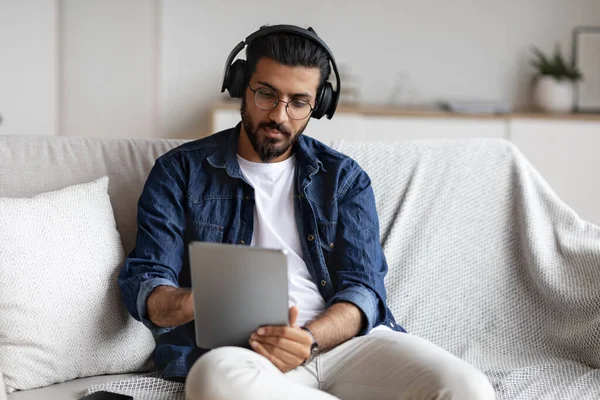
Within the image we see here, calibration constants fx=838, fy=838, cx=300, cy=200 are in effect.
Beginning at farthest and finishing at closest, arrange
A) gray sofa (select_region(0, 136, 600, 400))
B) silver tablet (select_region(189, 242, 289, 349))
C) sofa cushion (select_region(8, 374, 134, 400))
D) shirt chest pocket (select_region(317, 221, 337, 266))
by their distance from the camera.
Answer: gray sofa (select_region(0, 136, 600, 400))
shirt chest pocket (select_region(317, 221, 337, 266))
sofa cushion (select_region(8, 374, 134, 400))
silver tablet (select_region(189, 242, 289, 349))

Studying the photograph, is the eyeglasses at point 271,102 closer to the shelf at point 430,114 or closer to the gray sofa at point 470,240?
the gray sofa at point 470,240

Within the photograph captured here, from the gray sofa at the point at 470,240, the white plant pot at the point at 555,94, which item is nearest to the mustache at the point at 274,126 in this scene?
the gray sofa at the point at 470,240

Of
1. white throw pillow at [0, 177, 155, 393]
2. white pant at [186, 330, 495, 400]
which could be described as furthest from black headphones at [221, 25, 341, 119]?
white pant at [186, 330, 495, 400]

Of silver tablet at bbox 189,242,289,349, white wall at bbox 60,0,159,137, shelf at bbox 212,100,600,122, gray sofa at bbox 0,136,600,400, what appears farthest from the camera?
white wall at bbox 60,0,159,137

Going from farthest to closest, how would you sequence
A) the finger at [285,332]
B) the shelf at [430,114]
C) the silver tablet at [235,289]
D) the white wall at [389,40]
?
the white wall at [389,40], the shelf at [430,114], the finger at [285,332], the silver tablet at [235,289]

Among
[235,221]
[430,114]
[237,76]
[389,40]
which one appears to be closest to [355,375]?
[235,221]

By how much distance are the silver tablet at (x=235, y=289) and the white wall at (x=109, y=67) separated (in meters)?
3.23

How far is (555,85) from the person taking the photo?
4.55 metres

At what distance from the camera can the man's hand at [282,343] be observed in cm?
155

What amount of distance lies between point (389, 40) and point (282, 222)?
2951 mm

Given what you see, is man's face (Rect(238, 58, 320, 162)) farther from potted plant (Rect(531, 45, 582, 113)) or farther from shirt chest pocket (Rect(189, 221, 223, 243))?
potted plant (Rect(531, 45, 582, 113))

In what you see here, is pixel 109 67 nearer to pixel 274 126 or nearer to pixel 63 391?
pixel 274 126

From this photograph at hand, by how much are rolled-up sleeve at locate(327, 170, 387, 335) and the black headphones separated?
0.18 metres

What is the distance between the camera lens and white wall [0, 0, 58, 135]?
138 inches
